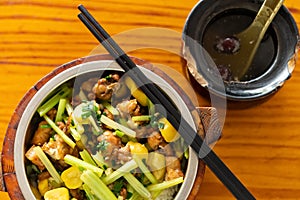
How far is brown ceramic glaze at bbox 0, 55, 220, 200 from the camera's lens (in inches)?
55.9

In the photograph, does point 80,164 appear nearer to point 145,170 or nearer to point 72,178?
point 72,178

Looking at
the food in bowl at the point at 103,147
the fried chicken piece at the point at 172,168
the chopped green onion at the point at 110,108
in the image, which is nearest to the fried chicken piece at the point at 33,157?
the food in bowl at the point at 103,147

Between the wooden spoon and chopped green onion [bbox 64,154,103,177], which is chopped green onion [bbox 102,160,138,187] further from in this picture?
the wooden spoon

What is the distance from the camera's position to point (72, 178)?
4.81 feet

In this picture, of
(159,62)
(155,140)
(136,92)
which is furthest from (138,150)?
(159,62)

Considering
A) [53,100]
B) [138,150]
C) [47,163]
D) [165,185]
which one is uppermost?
[53,100]

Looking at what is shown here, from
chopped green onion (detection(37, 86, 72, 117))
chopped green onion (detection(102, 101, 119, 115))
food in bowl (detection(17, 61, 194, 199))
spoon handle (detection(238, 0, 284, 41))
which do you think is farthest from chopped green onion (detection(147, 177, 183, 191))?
spoon handle (detection(238, 0, 284, 41))

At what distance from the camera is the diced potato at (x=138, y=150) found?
1458mm

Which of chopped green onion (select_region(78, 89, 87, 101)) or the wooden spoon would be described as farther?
the wooden spoon

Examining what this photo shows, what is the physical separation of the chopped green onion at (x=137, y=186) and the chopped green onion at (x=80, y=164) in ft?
0.22

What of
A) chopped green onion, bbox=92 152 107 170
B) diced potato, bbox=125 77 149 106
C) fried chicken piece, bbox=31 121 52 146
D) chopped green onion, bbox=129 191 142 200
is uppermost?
fried chicken piece, bbox=31 121 52 146

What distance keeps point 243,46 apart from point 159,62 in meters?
0.25

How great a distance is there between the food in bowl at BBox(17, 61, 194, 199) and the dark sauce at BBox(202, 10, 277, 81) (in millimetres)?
306

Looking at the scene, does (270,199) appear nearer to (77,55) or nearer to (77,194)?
(77,194)
